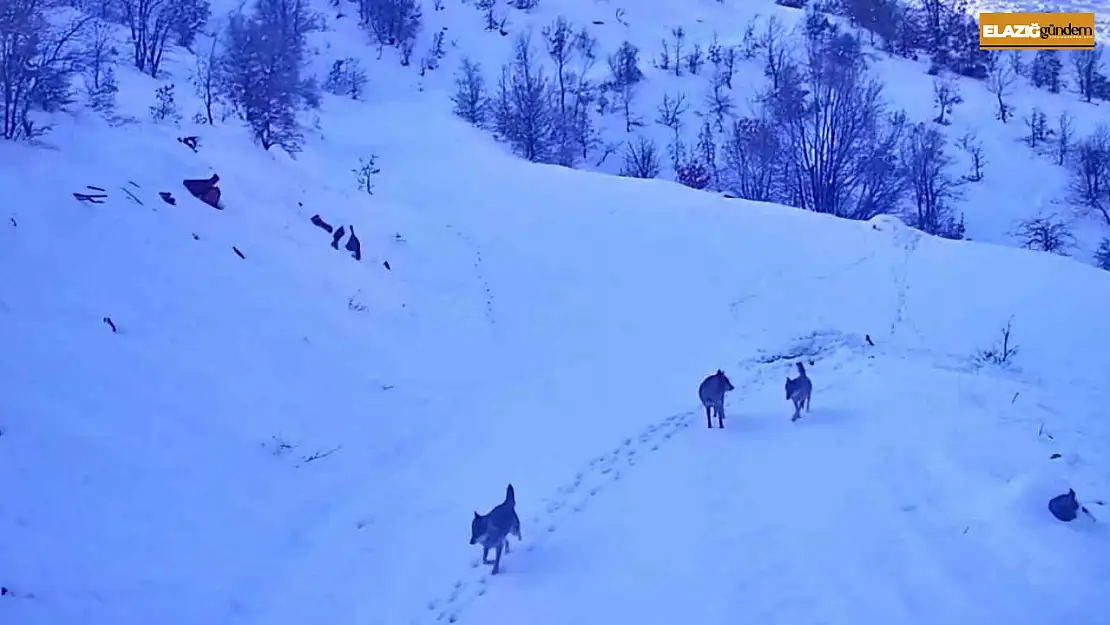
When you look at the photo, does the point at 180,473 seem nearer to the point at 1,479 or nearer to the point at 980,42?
the point at 1,479

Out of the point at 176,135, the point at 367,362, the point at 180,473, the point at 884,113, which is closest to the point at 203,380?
the point at 180,473

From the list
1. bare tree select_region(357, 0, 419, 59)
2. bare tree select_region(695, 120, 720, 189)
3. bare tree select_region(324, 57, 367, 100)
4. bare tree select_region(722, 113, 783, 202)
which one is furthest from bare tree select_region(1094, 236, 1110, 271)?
bare tree select_region(357, 0, 419, 59)

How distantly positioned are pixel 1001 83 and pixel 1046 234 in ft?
54.6

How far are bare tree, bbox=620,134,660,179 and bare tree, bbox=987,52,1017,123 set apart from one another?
18.0 m

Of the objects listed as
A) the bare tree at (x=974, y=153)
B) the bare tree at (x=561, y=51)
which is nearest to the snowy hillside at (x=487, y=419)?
the bare tree at (x=974, y=153)

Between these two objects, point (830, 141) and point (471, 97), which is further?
point (471, 97)

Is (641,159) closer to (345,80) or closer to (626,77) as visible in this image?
(626,77)

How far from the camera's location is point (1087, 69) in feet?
146

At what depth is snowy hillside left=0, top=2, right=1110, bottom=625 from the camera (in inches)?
241

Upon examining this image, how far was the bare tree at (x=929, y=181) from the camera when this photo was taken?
33.8 m

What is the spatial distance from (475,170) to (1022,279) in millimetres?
13523

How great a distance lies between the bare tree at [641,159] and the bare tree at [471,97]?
21.9 feet

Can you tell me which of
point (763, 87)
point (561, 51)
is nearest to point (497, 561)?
point (763, 87)

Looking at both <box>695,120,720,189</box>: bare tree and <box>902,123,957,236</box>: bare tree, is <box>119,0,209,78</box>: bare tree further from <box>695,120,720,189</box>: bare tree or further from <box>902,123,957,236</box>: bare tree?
<box>902,123,957,236</box>: bare tree
